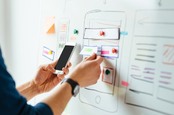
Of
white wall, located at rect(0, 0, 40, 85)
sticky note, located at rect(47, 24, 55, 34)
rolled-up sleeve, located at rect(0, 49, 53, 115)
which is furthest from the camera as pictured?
white wall, located at rect(0, 0, 40, 85)

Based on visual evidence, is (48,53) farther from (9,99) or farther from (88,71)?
(9,99)

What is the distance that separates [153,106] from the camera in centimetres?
64

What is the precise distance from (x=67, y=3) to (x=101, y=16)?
19cm

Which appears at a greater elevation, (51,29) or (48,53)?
(51,29)

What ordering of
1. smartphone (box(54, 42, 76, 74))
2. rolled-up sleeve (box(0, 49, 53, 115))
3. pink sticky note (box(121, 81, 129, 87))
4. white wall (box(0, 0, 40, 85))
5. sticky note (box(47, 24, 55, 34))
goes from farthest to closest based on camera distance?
white wall (box(0, 0, 40, 85))
sticky note (box(47, 24, 55, 34))
smartphone (box(54, 42, 76, 74))
pink sticky note (box(121, 81, 129, 87))
rolled-up sleeve (box(0, 49, 53, 115))

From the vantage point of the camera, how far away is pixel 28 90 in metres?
0.88

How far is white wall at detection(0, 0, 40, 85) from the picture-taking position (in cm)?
112

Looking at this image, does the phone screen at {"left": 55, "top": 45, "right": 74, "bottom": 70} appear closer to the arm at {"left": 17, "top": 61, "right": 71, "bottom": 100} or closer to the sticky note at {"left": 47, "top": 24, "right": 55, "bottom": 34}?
the arm at {"left": 17, "top": 61, "right": 71, "bottom": 100}

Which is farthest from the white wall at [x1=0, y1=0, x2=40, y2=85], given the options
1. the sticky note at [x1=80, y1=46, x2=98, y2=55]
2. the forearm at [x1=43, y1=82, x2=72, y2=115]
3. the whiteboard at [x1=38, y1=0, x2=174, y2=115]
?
the forearm at [x1=43, y1=82, x2=72, y2=115]

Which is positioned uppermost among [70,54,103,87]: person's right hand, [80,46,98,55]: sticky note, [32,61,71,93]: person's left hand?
[80,46,98,55]: sticky note

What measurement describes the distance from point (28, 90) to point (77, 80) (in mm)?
277

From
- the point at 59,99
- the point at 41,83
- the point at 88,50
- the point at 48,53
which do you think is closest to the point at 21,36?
the point at 48,53

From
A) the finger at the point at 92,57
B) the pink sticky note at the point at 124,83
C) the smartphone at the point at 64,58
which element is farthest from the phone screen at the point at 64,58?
the pink sticky note at the point at 124,83

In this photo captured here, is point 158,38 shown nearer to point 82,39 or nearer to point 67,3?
point 82,39
